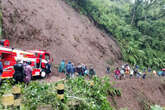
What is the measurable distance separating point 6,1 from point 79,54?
9794 millimetres

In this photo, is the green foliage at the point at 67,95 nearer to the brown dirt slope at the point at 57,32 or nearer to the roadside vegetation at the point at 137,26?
the brown dirt slope at the point at 57,32

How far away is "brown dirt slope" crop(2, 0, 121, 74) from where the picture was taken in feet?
57.9

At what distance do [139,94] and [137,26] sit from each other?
20497 millimetres

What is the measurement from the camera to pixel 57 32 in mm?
21203

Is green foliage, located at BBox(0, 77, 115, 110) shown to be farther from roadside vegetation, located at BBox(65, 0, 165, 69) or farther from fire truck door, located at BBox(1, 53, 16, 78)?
roadside vegetation, located at BBox(65, 0, 165, 69)

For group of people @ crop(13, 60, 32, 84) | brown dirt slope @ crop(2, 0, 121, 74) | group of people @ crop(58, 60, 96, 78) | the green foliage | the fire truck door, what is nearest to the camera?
the green foliage

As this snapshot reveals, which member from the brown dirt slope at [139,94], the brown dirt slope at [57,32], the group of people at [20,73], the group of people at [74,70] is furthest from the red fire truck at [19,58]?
the brown dirt slope at [139,94]

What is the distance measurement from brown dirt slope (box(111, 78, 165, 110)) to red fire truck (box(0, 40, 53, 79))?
20.7ft

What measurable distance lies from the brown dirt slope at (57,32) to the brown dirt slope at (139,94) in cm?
530

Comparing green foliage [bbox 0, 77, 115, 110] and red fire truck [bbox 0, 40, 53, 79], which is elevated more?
red fire truck [bbox 0, 40, 53, 79]

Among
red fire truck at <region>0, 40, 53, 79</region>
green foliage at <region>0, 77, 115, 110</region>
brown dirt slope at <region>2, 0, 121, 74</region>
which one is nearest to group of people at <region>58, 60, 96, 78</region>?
red fire truck at <region>0, 40, 53, 79</region>

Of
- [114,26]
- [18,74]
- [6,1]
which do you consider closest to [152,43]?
[114,26]

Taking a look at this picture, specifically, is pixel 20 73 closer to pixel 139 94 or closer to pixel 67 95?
pixel 67 95

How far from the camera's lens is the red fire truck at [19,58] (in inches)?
408
